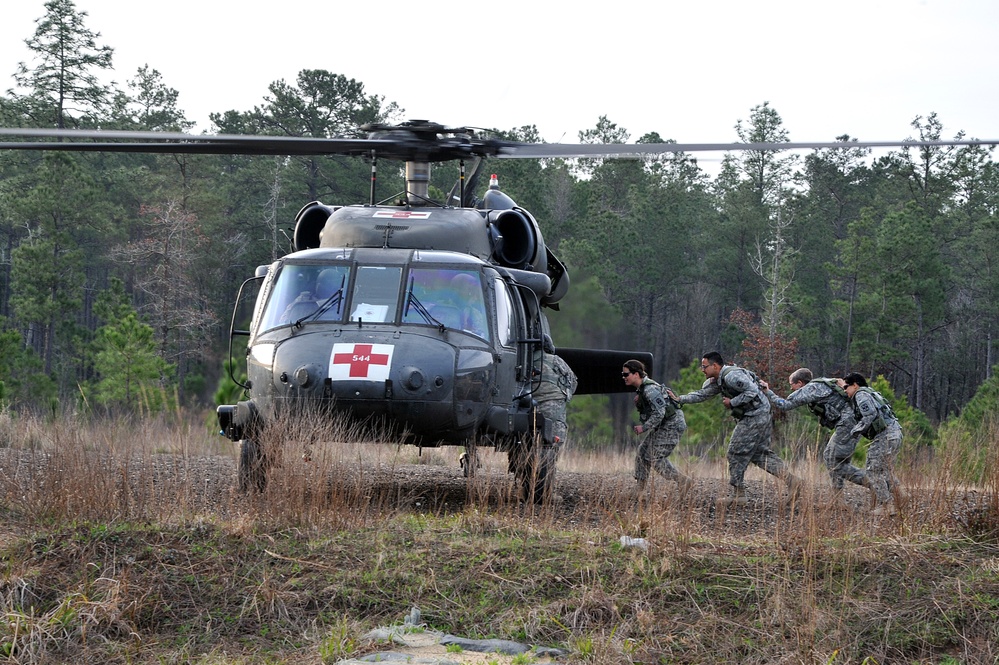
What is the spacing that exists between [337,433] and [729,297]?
35908 mm

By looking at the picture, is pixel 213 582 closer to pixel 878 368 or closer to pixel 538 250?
pixel 538 250

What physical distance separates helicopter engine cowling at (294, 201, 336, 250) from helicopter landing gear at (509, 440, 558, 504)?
2984 millimetres

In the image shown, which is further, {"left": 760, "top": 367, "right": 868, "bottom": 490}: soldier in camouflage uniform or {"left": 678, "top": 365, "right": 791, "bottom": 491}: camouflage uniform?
{"left": 678, "top": 365, "right": 791, "bottom": 491}: camouflage uniform

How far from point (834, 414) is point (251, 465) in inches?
200

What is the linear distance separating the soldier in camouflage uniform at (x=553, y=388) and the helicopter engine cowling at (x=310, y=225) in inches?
92.3

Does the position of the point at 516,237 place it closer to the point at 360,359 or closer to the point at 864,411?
the point at 360,359

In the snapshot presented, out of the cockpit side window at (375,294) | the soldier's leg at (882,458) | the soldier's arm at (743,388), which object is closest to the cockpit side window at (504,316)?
the cockpit side window at (375,294)

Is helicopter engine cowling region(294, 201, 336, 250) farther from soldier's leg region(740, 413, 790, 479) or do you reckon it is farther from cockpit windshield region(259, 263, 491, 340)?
soldier's leg region(740, 413, 790, 479)

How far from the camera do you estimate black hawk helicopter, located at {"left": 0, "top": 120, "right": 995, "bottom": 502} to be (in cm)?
838

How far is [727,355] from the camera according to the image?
38.3 metres

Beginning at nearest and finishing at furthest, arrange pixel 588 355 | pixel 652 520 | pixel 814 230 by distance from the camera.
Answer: pixel 652 520 < pixel 588 355 < pixel 814 230

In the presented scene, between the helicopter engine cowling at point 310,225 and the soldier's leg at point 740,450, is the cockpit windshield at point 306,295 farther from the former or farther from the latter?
the soldier's leg at point 740,450

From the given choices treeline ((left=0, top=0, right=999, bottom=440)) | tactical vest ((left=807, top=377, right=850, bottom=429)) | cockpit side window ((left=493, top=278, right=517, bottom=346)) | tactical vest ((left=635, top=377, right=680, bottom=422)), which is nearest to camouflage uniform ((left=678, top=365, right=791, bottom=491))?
tactical vest ((left=635, top=377, right=680, bottom=422))

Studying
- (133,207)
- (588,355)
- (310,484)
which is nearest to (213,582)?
(310,484)
